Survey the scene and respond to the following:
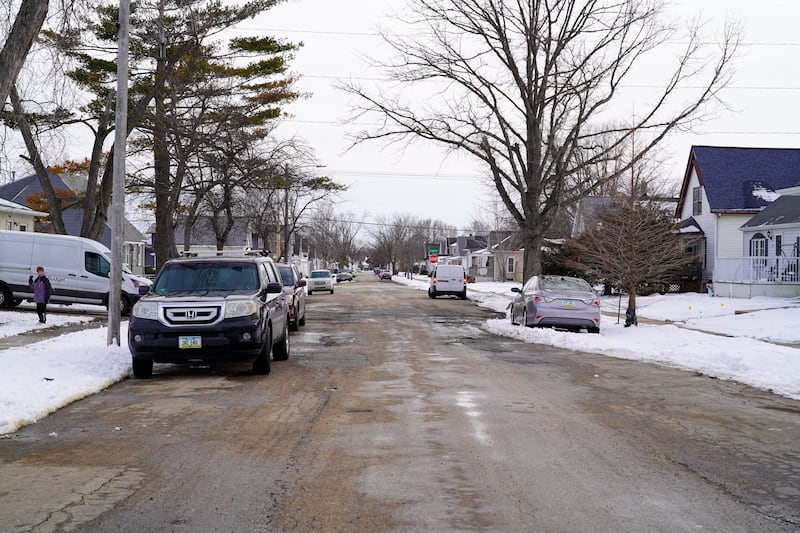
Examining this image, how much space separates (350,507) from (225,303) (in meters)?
6.78

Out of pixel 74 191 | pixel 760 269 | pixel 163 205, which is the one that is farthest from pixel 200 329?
pixel 74 191

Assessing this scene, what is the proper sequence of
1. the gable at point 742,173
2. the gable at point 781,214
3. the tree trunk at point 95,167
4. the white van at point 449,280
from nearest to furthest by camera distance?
the tree trunk at point 95,167 → the gable at point 781,214 → the gable at point 742,173 → the white van at point 449,280

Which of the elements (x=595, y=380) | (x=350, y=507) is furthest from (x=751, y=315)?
(x=350, y=507)

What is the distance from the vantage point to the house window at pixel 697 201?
43.0m

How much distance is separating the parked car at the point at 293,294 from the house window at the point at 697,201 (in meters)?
27.8

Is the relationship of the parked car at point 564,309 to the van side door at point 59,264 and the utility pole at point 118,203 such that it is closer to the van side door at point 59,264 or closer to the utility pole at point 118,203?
the utility pole at point 118,203

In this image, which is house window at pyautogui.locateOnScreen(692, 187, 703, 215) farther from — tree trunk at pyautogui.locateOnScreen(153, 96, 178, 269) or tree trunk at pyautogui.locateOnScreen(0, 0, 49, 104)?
tree trunk at pyautogui.locateOnScreen(0, 0, 49, 104)

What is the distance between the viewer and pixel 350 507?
5543mm

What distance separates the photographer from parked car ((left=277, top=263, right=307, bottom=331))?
1995 cm

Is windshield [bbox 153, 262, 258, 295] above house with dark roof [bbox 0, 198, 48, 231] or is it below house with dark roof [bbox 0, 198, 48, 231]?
below

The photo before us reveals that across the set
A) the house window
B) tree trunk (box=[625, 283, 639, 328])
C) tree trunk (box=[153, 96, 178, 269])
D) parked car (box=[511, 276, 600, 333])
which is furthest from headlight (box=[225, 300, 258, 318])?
the house window

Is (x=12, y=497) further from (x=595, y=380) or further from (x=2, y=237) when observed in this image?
(x=2, y=237)

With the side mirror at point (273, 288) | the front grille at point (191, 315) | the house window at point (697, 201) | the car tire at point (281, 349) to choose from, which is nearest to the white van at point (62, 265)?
the car tire at point (281, 349)

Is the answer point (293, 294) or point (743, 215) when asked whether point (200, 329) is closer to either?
point (293, 294)
